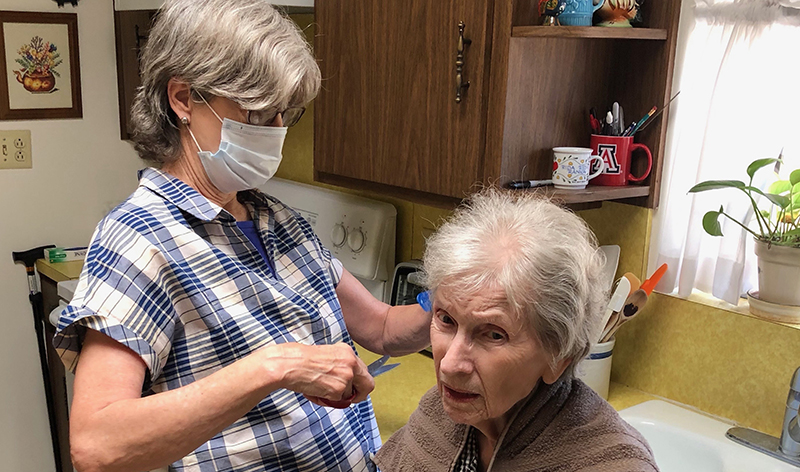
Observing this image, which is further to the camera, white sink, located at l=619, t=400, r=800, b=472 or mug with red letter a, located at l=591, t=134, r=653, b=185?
mug with red letter a, located at l=591, t=134, r=653, b=185

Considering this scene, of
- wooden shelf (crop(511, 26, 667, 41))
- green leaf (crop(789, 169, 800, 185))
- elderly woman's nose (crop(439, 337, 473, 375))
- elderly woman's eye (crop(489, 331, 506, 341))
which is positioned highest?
wooden shelf (crop(511, 26, 667, 41))

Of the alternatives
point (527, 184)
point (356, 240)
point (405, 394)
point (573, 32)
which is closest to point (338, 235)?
point (356, 240)

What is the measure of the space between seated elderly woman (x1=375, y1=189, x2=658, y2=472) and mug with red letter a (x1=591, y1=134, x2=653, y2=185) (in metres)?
0.58

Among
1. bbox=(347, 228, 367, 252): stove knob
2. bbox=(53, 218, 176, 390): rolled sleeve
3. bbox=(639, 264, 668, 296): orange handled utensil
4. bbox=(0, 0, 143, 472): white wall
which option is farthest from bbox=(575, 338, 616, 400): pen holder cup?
bbox=(0, 0, 143, 472): white wall

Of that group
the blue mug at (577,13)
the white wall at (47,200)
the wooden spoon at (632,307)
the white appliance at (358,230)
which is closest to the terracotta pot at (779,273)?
the wooden spoon at (632,307)

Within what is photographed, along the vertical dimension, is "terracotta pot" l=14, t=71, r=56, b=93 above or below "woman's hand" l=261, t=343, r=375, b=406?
above

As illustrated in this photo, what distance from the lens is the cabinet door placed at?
60.2 inches

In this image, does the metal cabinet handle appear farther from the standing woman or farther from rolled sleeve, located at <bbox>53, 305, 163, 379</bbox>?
rolled sleeve, located at <bbox>53, 305, 163, 379</bbox>

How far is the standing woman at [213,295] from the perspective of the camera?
1.01 metres

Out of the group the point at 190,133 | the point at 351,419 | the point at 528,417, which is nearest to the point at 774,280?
the point at 528,417

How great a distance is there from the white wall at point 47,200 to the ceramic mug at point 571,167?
6.20ft

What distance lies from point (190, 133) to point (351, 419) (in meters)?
0.55

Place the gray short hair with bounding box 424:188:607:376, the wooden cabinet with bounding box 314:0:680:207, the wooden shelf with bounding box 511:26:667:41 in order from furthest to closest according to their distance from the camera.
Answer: the wooden cabinet with bounding box 314:0:680:207 < the wooden shelf with bounding box 511:26:667:41 < the gray short hair with bounding box 424:188:607:376

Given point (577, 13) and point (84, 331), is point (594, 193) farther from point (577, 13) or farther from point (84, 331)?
point (84, 331)
